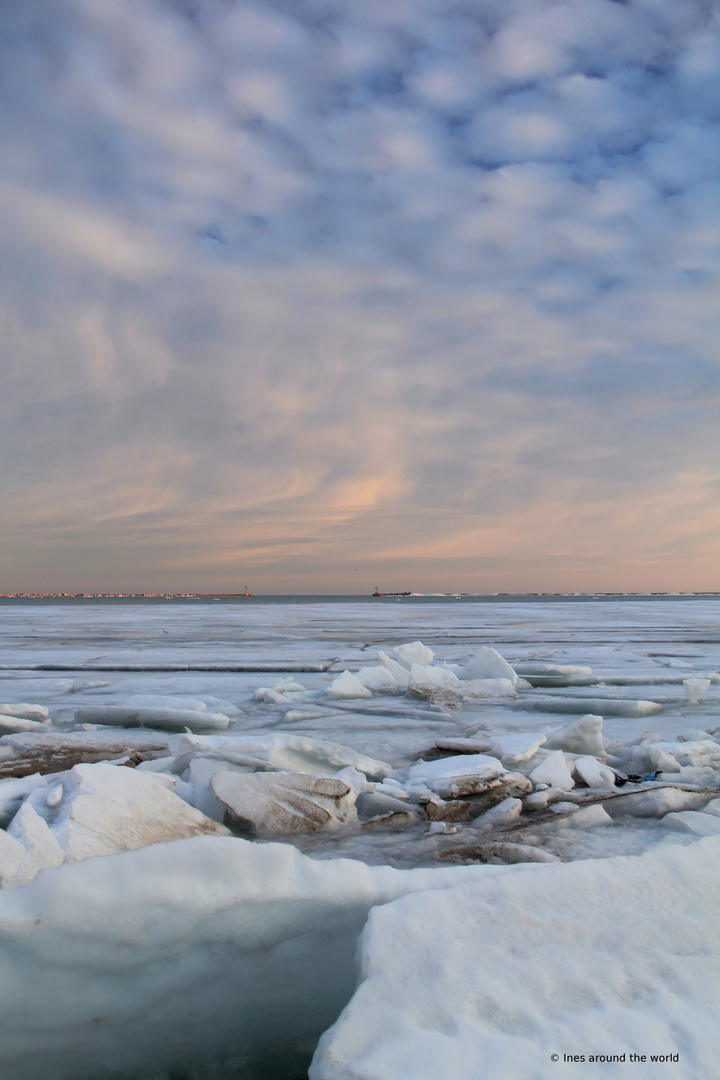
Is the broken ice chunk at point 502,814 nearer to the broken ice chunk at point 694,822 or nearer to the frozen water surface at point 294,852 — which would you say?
the frozen water surface at point 294,852

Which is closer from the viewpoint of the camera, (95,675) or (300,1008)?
(300,1008)

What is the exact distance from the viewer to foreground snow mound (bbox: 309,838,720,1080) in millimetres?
816

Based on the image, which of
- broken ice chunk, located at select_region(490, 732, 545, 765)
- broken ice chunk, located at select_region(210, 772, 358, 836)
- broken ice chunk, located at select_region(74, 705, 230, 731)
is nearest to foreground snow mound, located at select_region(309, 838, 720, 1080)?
broken ice chunk, located at select_region(210, 772, 358, 836)

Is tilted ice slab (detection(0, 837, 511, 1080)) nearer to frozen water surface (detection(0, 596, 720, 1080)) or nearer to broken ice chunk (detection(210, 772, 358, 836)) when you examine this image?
frozen water surface (detection(0, 596, 720, 1080))

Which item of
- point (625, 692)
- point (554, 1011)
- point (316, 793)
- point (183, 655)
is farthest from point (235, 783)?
point (183, 655)

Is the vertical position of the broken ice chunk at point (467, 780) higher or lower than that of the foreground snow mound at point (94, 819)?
lower

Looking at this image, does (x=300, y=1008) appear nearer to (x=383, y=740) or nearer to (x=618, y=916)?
(x=618, y=916)

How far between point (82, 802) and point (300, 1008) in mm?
739

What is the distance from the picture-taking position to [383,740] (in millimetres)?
3090

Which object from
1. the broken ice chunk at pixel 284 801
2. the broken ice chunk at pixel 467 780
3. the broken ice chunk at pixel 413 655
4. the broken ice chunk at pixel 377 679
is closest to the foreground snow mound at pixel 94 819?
the broken ice chunk at pixel 284 801

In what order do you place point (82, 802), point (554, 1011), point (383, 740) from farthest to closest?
point (383, 740) < point (82, 802) < point (554, 1011)

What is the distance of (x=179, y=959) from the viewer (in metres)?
1.02

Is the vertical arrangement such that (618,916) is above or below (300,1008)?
above

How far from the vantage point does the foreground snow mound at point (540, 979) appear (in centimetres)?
82
